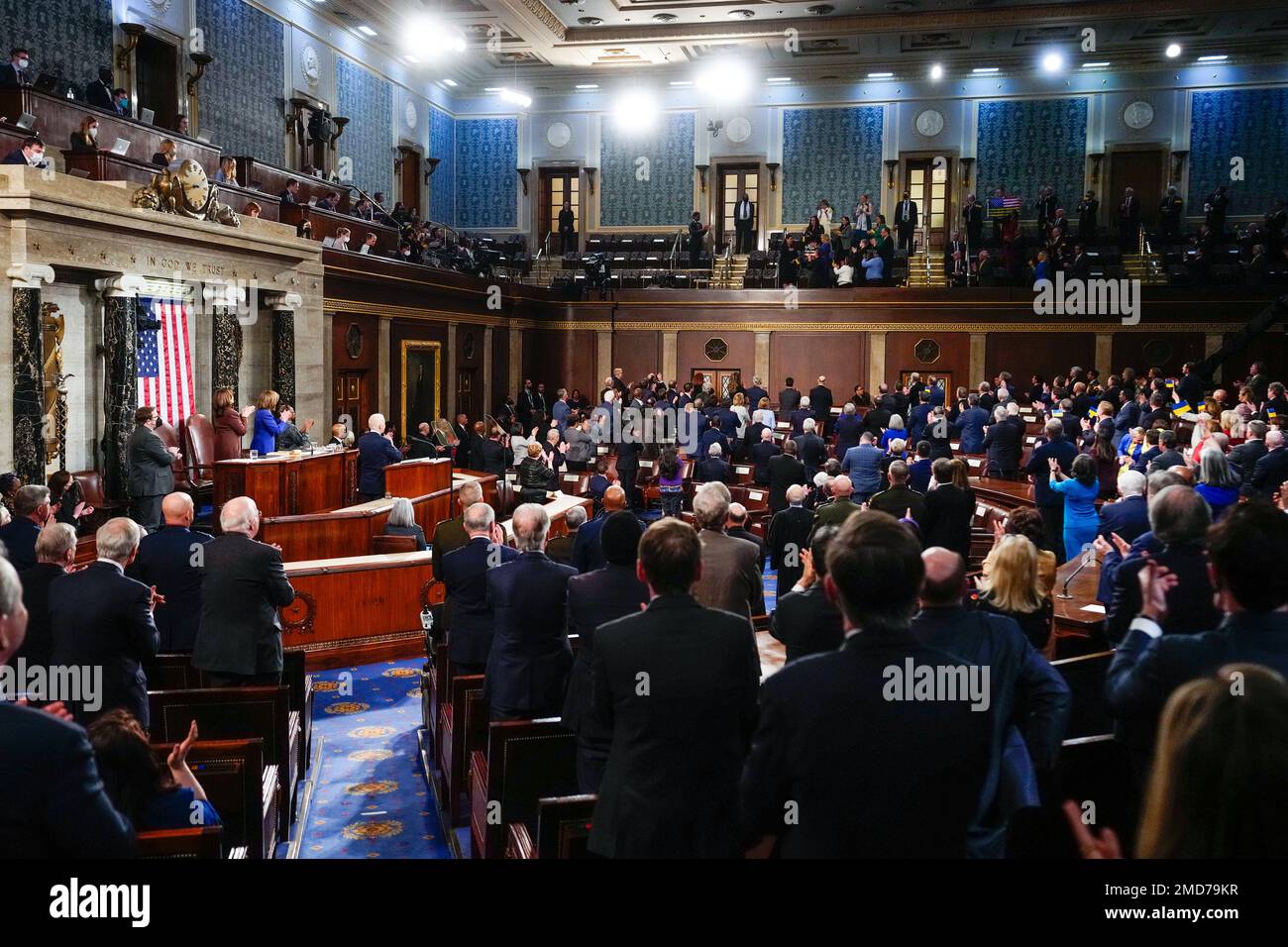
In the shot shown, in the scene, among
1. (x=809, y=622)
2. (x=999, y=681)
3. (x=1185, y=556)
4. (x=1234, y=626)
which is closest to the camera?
(x=1234, y=626)

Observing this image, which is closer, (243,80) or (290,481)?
(290,481)

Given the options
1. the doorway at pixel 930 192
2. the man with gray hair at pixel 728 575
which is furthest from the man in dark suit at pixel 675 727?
the doorway at pixel 930 192

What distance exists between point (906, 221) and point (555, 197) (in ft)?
30.7

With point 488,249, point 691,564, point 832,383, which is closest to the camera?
point 691,564

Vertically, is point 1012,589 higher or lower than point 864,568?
lower

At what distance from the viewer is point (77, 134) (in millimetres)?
11438

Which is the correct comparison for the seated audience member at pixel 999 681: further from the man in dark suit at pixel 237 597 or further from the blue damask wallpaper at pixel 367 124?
the blue damask wallpaper at pixel 367 124

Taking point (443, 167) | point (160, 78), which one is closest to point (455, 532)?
point (160, 78)

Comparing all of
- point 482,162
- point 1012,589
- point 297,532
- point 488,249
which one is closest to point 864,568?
point 1012,589

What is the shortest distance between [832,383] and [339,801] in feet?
57.6

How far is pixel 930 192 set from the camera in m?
25.8

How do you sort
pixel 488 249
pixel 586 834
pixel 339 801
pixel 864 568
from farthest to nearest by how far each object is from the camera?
pixel 488 249 → pixel 339 801 → pixel 586 834 → pixel 864 568

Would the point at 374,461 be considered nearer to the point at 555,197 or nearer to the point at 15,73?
the point at 15,73

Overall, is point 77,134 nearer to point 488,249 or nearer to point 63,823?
point 63,823
